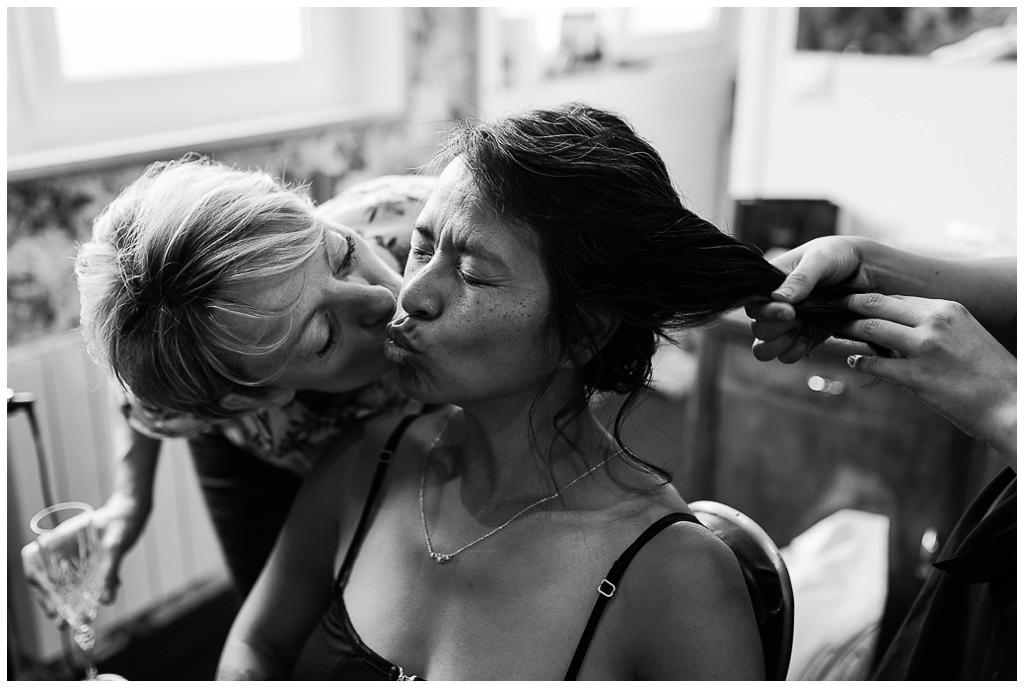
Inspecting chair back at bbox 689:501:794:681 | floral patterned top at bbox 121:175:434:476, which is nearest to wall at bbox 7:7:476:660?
floral patterned top at bbox 121:175:434:476

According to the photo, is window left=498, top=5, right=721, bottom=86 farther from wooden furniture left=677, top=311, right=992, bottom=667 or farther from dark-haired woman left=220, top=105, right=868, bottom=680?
dark-haired woman left=220, top=105, right=868, bottom=680

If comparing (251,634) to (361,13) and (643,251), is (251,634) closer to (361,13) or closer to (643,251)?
(643,251)

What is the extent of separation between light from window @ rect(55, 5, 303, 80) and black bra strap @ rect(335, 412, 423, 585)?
5.00 ft

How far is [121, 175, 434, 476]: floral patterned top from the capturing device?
4.42ft

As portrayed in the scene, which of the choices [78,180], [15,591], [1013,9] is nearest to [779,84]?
[1013,9]

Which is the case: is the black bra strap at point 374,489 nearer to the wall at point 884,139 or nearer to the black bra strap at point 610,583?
the black bra strap at point 610,583

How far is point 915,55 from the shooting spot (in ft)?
8.70

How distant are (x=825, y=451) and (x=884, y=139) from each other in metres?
1.04

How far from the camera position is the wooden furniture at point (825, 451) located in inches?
84.1

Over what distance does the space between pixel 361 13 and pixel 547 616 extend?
2310 mm

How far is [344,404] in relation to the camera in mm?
1376

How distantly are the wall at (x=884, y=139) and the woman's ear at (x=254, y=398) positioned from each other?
1.90 meters

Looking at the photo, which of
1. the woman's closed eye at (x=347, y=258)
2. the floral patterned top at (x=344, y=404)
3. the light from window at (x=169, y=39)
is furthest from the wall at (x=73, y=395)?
the woman's closed eye at (x=347, y=258)

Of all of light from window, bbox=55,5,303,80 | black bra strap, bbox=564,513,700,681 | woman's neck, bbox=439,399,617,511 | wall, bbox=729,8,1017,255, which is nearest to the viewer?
black bra strap, bbox=564,513,700,681
